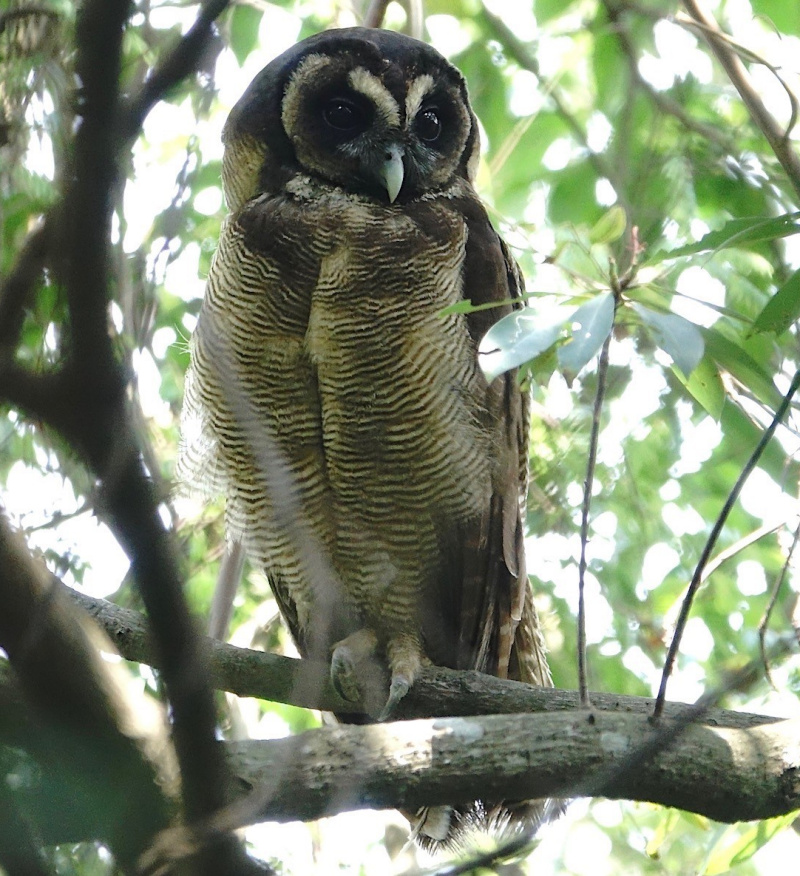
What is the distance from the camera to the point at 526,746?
1.90 meters

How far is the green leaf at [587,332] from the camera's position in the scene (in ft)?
5.23

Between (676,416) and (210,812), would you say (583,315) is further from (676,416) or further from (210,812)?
(676,416)

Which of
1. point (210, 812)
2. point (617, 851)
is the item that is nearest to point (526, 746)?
point (210, 812)

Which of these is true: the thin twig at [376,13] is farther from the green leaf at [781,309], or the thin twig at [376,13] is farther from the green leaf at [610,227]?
the green leaf at [781,309]

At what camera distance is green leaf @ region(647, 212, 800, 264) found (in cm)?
180

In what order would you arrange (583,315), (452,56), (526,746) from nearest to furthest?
1. (583,315)
2. (526,746)
3. (452,56)

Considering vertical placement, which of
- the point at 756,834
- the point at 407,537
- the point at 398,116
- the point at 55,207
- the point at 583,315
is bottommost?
the point at 756,834

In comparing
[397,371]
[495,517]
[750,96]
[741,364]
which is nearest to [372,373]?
[397,371]

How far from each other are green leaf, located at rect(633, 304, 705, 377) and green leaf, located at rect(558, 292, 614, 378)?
55 mm

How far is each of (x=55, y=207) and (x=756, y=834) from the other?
2.22m

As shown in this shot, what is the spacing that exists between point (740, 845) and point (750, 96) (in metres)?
2.01

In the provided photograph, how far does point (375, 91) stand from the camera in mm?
3076

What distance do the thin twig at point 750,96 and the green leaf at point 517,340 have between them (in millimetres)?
1360

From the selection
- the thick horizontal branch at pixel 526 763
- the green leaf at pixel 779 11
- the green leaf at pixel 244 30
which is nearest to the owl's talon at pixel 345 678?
the thick horizontal branch at pixel 526 763
